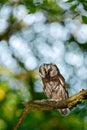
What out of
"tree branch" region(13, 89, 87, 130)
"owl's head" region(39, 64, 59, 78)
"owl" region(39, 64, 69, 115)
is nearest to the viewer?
"tree branch" region(13, 89, 87, 130)

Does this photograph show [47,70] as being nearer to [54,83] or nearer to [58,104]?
[54,83]

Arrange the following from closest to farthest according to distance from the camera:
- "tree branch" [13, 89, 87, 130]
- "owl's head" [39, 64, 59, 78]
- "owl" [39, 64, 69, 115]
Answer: "tree branch" [13, 89, 87, 130], "owl's head" [39, 64, 59, 78], "owl" [39, 64, 69, 115]

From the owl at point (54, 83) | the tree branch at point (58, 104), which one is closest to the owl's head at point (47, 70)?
the owl at point (54, 83)

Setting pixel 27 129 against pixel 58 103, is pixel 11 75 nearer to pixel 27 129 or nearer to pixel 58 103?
pixel 27 129

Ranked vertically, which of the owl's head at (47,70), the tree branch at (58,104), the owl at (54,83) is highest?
the tree branch at (58,104)

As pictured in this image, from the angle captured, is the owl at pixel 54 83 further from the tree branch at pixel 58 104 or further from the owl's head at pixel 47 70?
the tree branch at pixel 58 104

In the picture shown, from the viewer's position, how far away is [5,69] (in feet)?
22.8

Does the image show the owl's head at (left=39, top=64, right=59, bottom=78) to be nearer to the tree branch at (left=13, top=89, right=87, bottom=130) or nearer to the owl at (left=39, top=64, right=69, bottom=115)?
the owl at (left=39, top=64, right=69, bottom=115)

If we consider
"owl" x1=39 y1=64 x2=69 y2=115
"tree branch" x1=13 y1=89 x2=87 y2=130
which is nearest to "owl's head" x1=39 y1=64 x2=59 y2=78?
"owl" x1=39 y1=64 x2=69 y2=115

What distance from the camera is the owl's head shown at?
4.25 meters

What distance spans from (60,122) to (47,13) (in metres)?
3.83

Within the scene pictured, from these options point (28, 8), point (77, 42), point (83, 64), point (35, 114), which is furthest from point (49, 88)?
point (83, 64)

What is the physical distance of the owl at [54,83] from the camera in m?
4.42

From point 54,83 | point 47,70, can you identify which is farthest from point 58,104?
point 54,83
